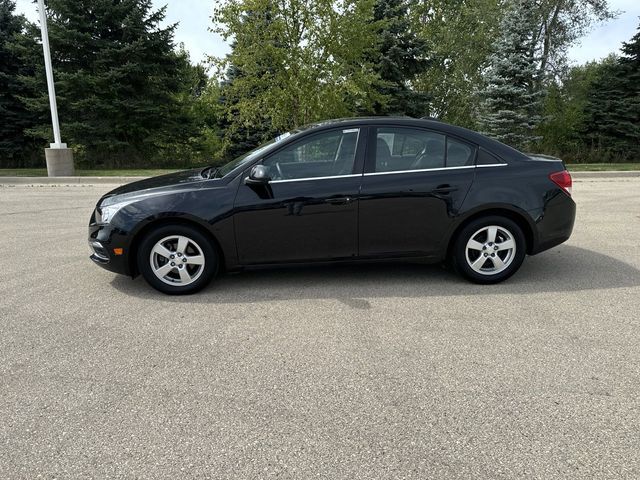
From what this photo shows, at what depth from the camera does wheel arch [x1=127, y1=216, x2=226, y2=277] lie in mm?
4353

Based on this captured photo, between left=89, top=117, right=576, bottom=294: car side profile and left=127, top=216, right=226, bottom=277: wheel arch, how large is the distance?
0.03ft

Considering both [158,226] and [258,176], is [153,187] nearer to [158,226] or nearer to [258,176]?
[158,226]

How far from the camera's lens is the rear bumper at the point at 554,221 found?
467cm

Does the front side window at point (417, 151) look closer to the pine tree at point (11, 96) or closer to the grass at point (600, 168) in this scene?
the grass at point (600, 168)

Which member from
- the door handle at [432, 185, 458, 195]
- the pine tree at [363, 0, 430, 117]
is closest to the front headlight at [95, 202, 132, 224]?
the door handle at [432, 185, 458, 195]

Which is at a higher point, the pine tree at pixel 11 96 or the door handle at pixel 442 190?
the pine tree at pixel 11 96

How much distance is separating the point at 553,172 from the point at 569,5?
30.5m

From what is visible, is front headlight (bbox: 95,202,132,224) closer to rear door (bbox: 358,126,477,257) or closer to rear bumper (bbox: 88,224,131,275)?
rear bumper (bbox: 88,224,131,275)

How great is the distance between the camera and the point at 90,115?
23.7 meters

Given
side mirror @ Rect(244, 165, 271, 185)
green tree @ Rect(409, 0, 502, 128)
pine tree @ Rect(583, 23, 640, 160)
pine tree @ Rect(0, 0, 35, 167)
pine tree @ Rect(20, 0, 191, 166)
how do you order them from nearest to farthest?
side mirror @ Rect(244, 165, 271, 185) < pine tree @ Rect(20, 0, 191, 166) < pine tree @ Rect(0, 0, 35, 167) < pine tree @ Rect(583, 23, 640, 160) < green tree @ Rect(409, 0, 502, 128)

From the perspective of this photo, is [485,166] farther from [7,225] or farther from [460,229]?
A: [7,225]

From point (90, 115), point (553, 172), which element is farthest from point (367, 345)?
point (90, 115)

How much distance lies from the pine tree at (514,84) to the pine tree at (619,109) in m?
7.22

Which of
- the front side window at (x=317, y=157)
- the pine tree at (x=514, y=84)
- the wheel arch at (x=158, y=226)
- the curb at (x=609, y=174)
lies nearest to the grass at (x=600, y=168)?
the curb at (x=609, y=174)
